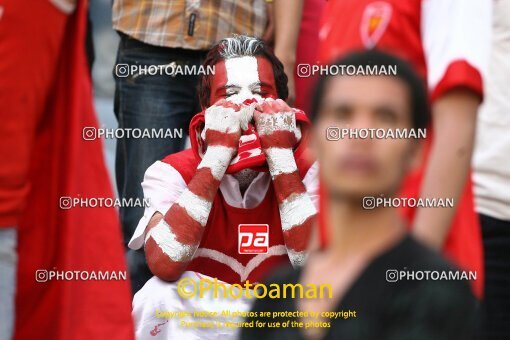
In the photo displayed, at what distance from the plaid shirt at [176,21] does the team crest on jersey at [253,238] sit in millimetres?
495

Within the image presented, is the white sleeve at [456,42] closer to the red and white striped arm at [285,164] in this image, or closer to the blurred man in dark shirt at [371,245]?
the blurred man in dark shirt at [371,245]

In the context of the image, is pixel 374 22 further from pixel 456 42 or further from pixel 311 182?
pixel 311 182

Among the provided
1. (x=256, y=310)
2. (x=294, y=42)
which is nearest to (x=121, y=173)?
(x=294, y=42)

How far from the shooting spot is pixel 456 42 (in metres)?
1.64

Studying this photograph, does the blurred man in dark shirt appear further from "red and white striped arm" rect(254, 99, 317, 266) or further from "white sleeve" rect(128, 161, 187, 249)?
"white sleeve" rect(128, 161, 187, 249)

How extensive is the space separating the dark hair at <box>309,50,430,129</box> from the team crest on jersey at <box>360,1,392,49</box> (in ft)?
0.32

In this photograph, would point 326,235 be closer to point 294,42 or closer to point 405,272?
point 405,272

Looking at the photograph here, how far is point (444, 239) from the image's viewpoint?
1606mm

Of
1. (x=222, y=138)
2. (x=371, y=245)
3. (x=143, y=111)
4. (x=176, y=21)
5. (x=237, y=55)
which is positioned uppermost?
(x=176, y=21)

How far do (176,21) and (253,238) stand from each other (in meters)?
0.60

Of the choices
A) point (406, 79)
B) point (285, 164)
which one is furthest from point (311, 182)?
point (406, 79)

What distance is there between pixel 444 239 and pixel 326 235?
163mm

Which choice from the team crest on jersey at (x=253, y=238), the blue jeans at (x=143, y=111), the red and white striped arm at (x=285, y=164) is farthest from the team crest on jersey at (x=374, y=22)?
the blue jeans at (x=143, y=111)

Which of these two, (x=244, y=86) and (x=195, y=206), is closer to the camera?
(x=195, y=206)
